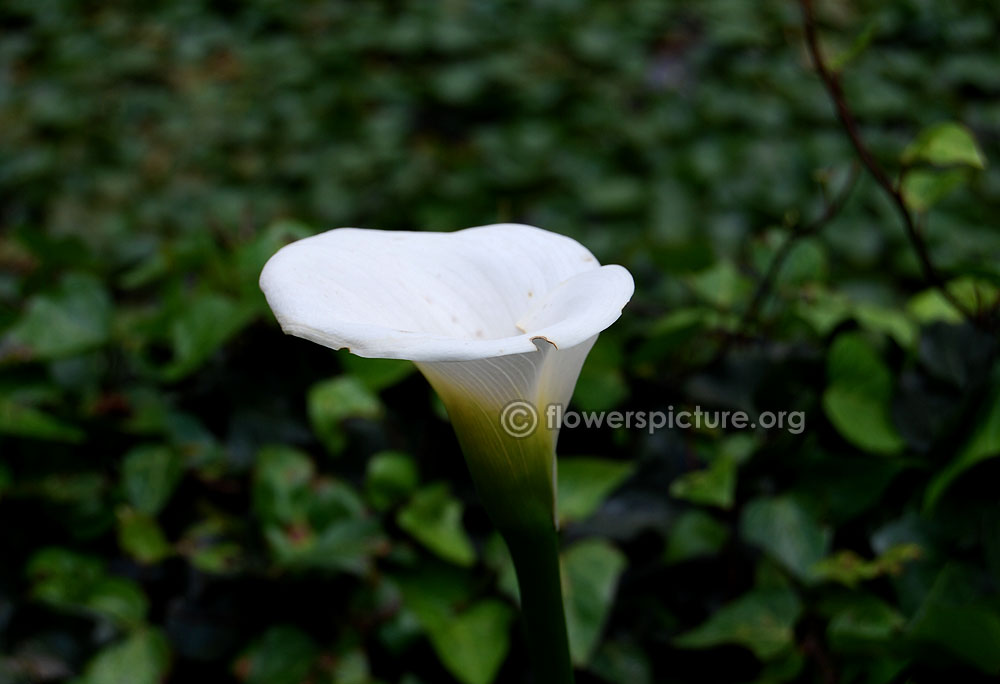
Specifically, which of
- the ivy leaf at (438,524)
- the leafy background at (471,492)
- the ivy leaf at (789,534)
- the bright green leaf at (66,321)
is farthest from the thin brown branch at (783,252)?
the bright green leaf at (66,321)

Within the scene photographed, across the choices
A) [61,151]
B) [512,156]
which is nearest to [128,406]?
[512,156]

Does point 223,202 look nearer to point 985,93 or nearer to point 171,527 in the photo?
point 171,527

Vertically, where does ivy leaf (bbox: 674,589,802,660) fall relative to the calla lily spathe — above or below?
below

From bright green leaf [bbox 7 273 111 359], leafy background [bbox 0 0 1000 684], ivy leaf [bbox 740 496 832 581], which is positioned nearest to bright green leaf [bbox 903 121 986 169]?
leafy background [bbox 0 0 1000 684]

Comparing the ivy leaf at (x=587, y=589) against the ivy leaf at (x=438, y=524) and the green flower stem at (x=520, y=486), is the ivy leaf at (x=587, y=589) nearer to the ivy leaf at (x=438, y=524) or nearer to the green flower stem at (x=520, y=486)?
the ivy leaf at (x=438, y=524)

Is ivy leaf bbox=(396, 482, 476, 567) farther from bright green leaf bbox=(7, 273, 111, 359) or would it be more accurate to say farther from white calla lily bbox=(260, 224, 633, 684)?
bright green leaf bbox=(7, 273, 111, 359)

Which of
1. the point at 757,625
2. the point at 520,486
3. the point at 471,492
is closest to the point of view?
the point at 520,486

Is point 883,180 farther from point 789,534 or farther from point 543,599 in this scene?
point 543,599

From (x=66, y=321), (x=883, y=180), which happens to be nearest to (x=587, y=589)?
(x=883, y=180)
